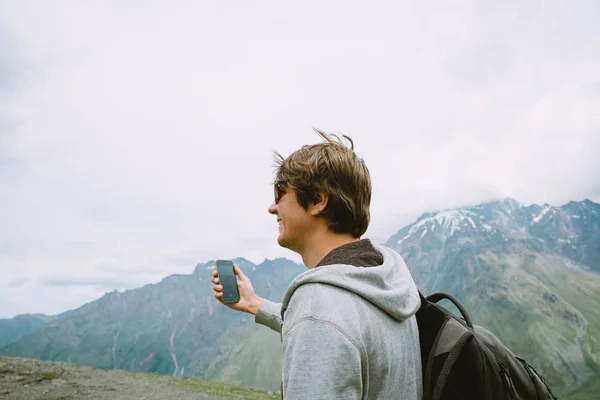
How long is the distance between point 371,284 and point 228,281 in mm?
2658

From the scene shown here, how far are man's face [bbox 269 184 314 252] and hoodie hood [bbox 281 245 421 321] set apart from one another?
74cm

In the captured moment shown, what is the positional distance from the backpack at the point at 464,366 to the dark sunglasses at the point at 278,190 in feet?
4.96

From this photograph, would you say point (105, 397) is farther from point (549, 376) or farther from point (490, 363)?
point (549, 376)

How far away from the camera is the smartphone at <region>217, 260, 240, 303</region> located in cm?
447

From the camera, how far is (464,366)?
7.82ft

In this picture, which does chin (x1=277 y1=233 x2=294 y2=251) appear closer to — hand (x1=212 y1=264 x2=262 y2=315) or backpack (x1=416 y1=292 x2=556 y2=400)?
backpack (x1=416 y1=292 x2=556 y2=400)

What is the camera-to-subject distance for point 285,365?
204 cm

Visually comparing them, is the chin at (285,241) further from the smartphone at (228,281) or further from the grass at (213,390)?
the grass at (213,390)

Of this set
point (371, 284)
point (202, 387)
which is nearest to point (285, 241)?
point (371, 284)

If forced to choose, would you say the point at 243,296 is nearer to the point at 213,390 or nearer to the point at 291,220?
the point at 291,220

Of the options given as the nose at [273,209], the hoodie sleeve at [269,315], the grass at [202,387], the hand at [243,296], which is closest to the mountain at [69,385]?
the grass at [202,387]

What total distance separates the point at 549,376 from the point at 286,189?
254659 millimetres

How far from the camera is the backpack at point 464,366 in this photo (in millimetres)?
2375

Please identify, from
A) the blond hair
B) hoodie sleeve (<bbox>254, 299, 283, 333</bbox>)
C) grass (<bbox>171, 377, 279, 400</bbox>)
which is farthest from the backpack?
grass (<bbox>171, 377, 279, 400</bbox>)
